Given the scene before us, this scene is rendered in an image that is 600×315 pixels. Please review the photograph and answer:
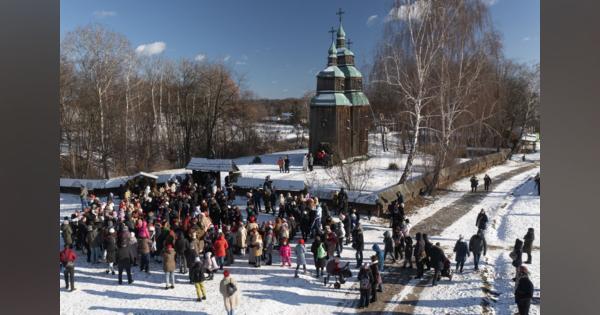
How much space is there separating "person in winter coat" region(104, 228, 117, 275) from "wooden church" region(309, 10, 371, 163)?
10.2 meters

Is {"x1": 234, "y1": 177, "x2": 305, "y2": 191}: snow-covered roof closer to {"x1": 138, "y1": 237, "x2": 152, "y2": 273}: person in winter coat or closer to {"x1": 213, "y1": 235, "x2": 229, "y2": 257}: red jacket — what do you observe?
{"x1": 213, "y1": 235, "x2": 229, "y2": 257}: red jacket

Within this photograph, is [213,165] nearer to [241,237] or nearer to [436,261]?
[241,237]

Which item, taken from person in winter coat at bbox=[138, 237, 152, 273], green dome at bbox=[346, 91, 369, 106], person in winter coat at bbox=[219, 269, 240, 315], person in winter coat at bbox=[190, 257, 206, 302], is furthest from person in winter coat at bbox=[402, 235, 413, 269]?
green dome at bbox=[346, 91, 369, 106]

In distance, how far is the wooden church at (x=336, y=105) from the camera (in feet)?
57.8

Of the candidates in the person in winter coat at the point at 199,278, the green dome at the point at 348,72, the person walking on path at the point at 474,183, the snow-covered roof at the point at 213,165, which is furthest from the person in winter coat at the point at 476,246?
the green dome at the point at 348,72

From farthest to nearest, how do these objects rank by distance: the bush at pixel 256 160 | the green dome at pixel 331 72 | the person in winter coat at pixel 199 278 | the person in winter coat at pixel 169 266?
the bush at pixel 256 160, the green dome at pixel 331 72, the person in winter coat at pixel 169 266, the person in winter coat at pixel 199 278

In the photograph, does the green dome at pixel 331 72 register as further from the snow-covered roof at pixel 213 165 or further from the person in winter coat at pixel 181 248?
the person in winter coat at pixel 181 248

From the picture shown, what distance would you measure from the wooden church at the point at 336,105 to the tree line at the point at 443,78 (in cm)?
354

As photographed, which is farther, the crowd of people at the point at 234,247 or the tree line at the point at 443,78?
the tree line at the point at 443,78

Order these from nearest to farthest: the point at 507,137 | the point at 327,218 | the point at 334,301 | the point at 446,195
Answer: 1. the point at 334,301
2. the point at 327,218
3. the point at 446,195
4. the point at 507,137
